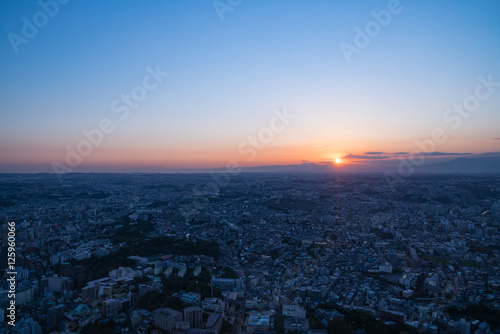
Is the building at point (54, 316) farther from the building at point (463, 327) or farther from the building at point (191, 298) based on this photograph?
the building at point (463, 327)

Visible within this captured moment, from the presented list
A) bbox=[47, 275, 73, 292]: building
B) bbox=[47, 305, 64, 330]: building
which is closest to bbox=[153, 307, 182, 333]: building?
bbox=[47, 305, 64, 330]: building

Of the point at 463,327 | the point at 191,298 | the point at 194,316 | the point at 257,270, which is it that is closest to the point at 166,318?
the point at 194,316

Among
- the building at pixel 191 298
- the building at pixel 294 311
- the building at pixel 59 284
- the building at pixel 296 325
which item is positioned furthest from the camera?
the building at pixel 59 284

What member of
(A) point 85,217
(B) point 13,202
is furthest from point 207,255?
(B) point 13,202

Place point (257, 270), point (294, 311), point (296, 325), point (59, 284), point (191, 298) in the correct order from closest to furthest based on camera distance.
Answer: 1. point (296, 325)
2. point (294, 311)
3. point (191, 298)
4. point (59, 284)
5. point (257, 270)

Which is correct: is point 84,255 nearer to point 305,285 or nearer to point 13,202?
point 305,285

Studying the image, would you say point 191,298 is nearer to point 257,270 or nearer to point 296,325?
point 296,325

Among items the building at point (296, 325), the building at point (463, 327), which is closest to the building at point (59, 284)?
the building at point (296, 325)

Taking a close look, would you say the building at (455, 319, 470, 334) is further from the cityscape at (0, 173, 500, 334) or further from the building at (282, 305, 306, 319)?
the building at (282, 305, 306, 319)
